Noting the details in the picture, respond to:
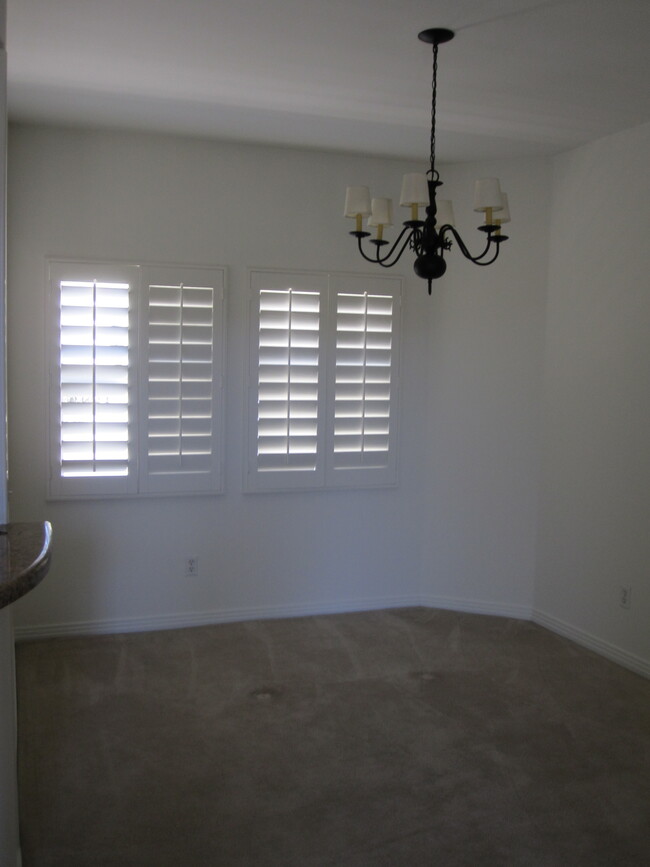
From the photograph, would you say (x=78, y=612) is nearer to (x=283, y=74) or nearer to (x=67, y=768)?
(x=67, y=768)

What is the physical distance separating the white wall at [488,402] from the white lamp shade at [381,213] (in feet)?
5.83

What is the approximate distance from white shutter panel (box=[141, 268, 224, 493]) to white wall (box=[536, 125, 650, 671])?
192cm

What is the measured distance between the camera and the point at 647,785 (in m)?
2.93

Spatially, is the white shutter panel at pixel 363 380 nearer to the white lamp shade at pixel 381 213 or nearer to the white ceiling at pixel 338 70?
the white ceiling at pixel 338 70

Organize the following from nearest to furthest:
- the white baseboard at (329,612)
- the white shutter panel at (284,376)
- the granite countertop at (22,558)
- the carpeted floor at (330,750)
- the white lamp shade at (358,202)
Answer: the granite countertop at (22,558)
the carpeted floor at (330,750)
the white lamp shade at (358,202)
the white baseboard at (329,612)
the white shutter panel at (284,376)

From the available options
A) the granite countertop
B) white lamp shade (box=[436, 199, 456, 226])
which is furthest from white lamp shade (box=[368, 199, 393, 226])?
the granite countertop

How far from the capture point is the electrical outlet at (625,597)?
4.06 meters

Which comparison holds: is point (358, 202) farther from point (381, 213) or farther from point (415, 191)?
point (415, 191)

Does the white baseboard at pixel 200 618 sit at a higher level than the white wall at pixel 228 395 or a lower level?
lower

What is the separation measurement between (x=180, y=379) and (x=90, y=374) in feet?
1.56

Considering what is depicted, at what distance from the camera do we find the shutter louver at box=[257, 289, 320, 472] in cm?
453

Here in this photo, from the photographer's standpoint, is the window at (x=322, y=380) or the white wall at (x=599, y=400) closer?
the white wall at (x=599, y=400)

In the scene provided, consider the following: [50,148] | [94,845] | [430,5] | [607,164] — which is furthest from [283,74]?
[94,845]

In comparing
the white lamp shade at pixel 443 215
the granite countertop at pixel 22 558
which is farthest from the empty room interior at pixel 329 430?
the granite countertop at pixel 22 558
